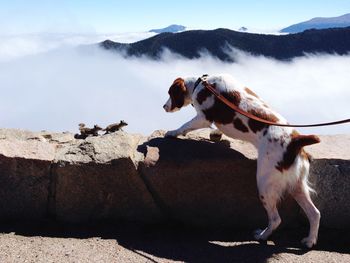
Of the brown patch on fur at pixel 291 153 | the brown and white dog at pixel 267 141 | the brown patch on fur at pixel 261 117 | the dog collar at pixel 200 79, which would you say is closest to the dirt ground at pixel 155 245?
the brown and white dog at pixel 267 141

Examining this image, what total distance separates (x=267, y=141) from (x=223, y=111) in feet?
2.73

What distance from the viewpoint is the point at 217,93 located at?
5793mm

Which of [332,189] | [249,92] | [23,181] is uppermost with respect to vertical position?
[249,92]

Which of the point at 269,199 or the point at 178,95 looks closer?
the point at 269,199

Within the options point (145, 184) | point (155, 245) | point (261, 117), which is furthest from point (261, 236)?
point (145, 184)

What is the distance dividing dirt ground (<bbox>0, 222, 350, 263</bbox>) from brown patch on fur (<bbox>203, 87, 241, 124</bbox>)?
142 centimetres

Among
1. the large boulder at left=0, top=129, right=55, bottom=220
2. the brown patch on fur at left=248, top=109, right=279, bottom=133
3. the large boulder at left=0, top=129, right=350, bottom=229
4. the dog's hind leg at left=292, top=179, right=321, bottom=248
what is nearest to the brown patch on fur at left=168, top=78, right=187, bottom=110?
the large boulder at left=0, top=129, right=350, bottom=229

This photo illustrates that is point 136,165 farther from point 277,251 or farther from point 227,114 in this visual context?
point 277,251

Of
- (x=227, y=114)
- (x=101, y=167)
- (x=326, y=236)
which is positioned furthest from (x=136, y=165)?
(x=326, y=236)

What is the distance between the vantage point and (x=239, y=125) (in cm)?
556

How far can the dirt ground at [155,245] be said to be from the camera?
16.2ft

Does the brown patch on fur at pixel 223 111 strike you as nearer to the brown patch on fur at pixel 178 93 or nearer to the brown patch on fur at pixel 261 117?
the brown patch on fur at pixel 261 117

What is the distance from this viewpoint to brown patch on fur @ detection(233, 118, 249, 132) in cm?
549

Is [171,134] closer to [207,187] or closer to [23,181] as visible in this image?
[207,187]
